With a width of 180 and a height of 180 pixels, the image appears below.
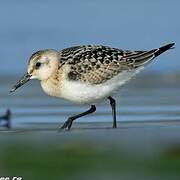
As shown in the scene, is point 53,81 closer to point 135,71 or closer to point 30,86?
point 135,71

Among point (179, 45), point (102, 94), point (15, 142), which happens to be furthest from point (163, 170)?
point (179, 45)

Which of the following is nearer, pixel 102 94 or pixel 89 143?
pixel 89 143

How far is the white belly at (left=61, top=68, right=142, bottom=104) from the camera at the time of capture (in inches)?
539

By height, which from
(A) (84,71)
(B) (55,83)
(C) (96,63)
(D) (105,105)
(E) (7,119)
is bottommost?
(E) (7,119)

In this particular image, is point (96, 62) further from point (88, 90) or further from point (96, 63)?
point (88, 90)

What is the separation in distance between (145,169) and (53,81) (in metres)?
3.51

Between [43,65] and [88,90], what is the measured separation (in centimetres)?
80

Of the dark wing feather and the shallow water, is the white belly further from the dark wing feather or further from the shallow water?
the shallow water

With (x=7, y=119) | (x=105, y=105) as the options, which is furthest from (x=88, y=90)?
(x=105, y=105)

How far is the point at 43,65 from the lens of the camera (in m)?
14.1

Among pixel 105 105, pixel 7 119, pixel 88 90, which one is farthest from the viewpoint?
pixel 105 105

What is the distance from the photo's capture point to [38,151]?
38.2ft

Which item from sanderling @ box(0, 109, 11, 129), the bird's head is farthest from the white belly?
sanderling @ box(0, 109, 11, 129)

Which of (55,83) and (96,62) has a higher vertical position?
(96,62)
